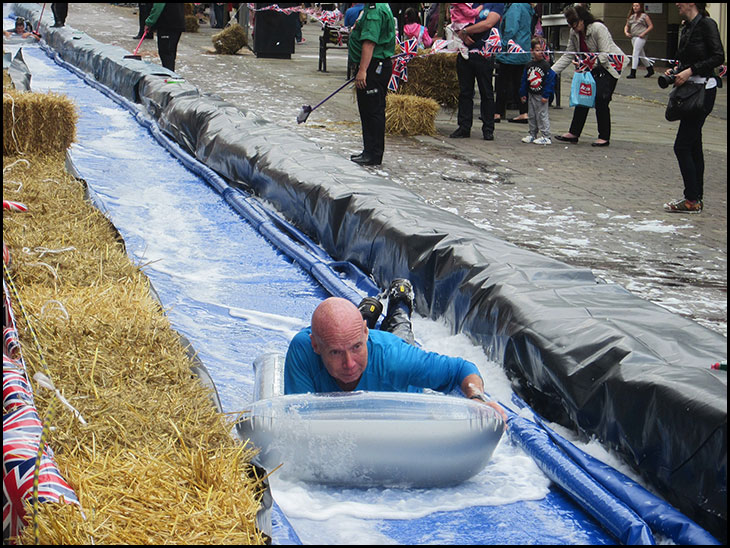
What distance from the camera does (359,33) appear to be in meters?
8.98

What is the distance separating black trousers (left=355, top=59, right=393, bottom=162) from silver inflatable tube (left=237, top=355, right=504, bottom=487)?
242 inches

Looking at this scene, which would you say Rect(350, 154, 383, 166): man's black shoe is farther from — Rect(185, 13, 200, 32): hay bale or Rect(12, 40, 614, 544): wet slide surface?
Rect(185, 13, 200, 32): hay bale

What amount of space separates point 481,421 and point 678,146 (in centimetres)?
513

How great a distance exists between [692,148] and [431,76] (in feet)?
20.1

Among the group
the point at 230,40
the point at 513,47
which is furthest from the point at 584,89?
the point at 230,40

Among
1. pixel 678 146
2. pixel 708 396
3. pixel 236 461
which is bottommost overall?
pixel 236 461

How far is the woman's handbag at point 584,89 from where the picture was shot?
34.4 feet

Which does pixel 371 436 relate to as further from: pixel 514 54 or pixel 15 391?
pixel 514 54

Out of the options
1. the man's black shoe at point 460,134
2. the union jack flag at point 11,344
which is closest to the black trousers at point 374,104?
the man's black shoe at point 460,134

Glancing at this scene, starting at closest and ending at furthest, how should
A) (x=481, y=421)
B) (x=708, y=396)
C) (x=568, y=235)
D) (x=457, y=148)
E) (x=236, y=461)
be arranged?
(x=236, y=461), (x=708, y=396), (x=481, y=421), (x=568, y=235), (x=457, y=148)

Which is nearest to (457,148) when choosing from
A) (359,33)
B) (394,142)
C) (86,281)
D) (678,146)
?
(394,142)

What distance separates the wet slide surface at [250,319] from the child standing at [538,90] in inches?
170

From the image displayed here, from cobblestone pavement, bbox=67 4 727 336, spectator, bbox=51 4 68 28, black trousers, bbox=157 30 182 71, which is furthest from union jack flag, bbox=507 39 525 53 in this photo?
spectator, bbox=51 4 68 28

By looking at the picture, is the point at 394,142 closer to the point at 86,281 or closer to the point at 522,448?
the point at 86,281
